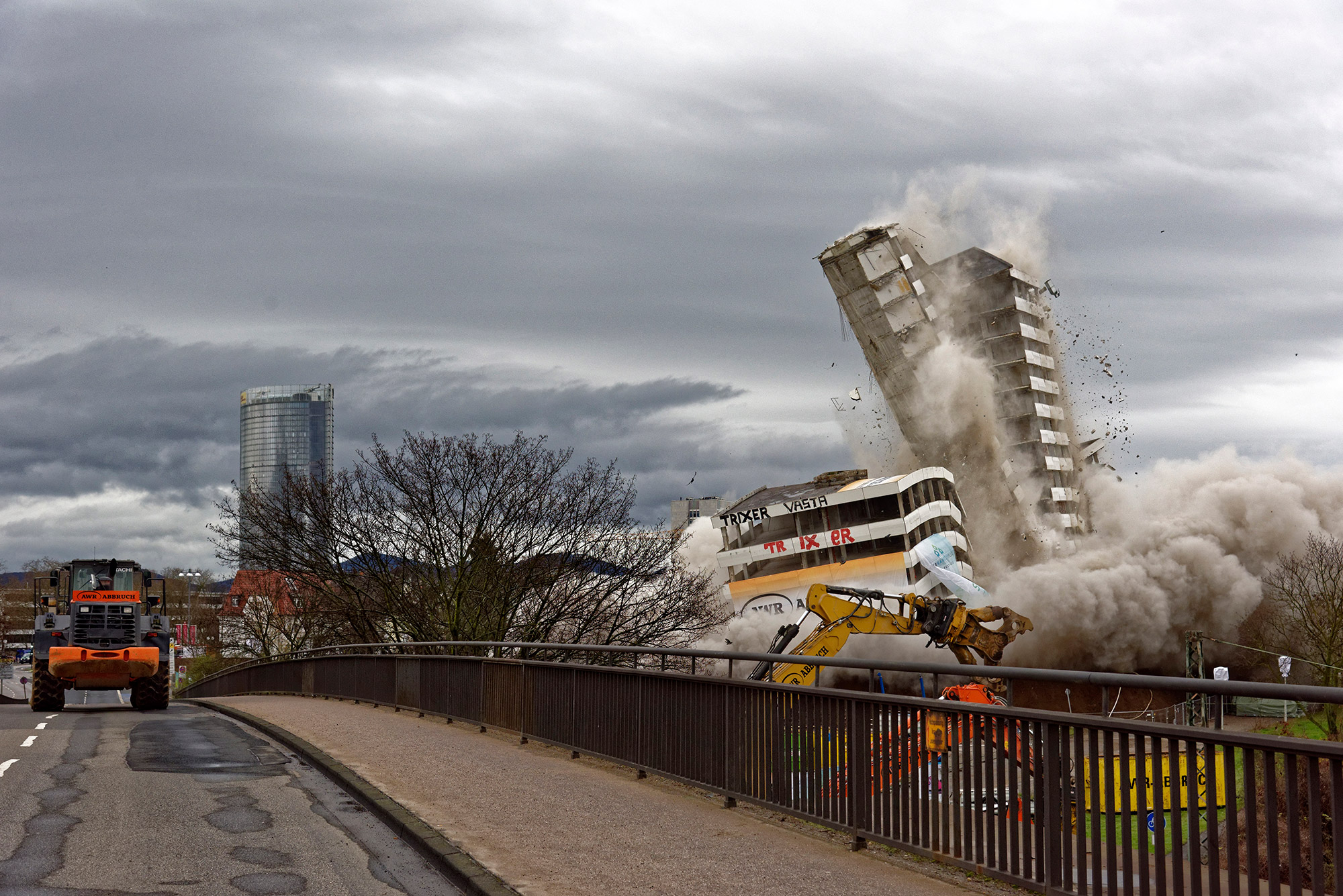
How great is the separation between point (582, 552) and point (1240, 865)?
29.4 metres

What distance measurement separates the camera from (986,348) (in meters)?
62.6

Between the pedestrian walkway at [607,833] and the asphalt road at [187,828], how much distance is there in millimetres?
504

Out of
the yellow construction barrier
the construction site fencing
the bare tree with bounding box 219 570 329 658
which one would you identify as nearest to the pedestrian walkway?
the construction site fencing

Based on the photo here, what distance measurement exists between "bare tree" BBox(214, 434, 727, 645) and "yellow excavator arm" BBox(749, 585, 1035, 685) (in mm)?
8370

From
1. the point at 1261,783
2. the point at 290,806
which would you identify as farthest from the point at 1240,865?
the point at 290,806

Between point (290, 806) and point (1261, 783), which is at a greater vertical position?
point (1261, 783)

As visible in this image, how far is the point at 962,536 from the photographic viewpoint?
6688 cm

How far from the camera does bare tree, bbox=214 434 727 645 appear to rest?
33094 mm

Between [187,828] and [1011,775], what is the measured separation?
19.1 ft

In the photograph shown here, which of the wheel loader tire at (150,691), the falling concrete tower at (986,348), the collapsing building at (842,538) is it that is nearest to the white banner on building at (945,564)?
the collapsing building at (842,538)

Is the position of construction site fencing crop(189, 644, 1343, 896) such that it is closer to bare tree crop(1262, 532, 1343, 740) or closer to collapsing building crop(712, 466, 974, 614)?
bare tree crop(1262, 532, 1343, 740)

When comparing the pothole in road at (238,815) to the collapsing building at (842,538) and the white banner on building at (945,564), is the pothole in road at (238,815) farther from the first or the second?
the collapsing building at (842,538)

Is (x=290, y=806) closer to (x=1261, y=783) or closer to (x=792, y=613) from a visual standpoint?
(x=1261, y=783)

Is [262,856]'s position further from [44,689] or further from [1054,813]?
[44,689]
